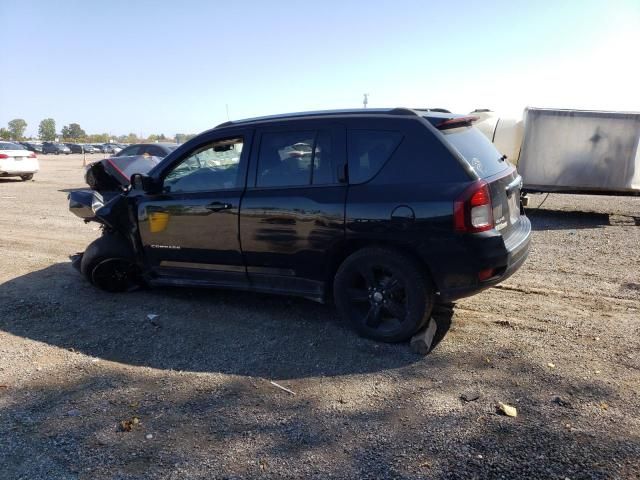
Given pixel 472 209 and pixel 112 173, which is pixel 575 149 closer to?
pixel 472 209

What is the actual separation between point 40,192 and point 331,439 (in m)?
16.1

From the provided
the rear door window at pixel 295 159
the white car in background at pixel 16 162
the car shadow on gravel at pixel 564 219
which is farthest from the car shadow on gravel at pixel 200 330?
the white car in background at pixel 16 162

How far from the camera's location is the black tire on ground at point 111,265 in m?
5.46

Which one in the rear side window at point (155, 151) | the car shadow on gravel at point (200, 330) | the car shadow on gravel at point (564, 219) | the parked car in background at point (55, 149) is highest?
the parked car in background at point (55, 149)

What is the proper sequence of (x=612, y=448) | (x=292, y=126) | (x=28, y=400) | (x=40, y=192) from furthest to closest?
1. (x=40, y=192)
2. (x=292, y=126)
3. (x=28, y=400)
4. (x=612, y=448)

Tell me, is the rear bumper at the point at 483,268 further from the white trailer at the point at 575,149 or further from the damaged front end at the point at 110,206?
the white trailer at the point at 575,149

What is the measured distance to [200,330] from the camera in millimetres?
4691

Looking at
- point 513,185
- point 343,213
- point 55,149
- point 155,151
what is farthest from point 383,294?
point 55,149

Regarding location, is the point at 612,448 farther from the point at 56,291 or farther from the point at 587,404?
the point at 56,291

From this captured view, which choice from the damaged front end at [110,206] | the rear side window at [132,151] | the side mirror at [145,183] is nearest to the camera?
the side mirror at [145,183]

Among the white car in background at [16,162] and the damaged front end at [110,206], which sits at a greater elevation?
the white car in background at [16,162]

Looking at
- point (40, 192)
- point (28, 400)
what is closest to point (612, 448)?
point (28, 400)

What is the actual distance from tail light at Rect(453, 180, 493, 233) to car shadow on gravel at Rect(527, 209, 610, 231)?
251 inches

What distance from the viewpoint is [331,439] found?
3.05 metres
